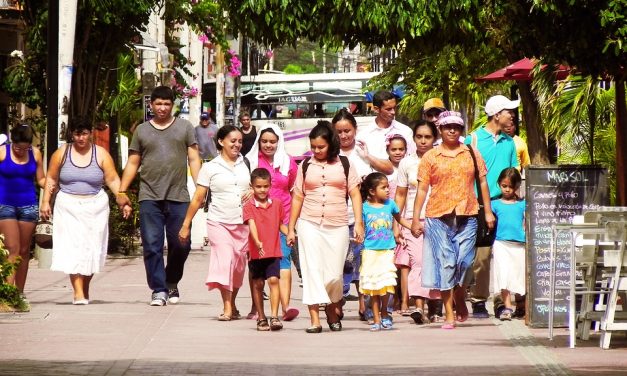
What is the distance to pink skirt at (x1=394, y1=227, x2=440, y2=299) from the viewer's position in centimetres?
1426

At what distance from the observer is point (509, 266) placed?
14055mm

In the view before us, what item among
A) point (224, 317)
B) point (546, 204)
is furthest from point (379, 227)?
point (224, 317)

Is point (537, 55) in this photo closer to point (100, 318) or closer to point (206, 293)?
point (100, 318)

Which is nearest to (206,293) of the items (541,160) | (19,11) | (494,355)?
(541,160)

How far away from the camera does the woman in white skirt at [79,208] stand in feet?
49.5

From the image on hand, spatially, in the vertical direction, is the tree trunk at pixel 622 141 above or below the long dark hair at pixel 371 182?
above

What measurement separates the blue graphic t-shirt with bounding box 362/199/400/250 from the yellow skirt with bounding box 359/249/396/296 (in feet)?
0.17

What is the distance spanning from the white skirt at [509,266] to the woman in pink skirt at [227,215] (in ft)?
7.24

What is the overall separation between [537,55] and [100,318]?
14.7 feet

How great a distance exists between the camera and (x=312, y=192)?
44.1 feet

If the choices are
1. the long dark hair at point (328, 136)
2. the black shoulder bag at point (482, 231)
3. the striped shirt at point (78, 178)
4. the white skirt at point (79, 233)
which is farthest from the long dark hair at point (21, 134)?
the black shoulder bag at point (482, 231)

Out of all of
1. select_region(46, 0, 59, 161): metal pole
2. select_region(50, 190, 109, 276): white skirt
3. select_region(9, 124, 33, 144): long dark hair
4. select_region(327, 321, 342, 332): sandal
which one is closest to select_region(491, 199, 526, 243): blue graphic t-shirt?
select_region(327, 321, 342, 332): sandal

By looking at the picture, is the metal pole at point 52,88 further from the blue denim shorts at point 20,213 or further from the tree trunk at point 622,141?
the tree trunk at point 622,141

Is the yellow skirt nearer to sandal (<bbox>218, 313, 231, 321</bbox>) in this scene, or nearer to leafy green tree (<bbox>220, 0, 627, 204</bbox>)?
sandal (<bbox>218, 313, 231, 321</bbox>)
